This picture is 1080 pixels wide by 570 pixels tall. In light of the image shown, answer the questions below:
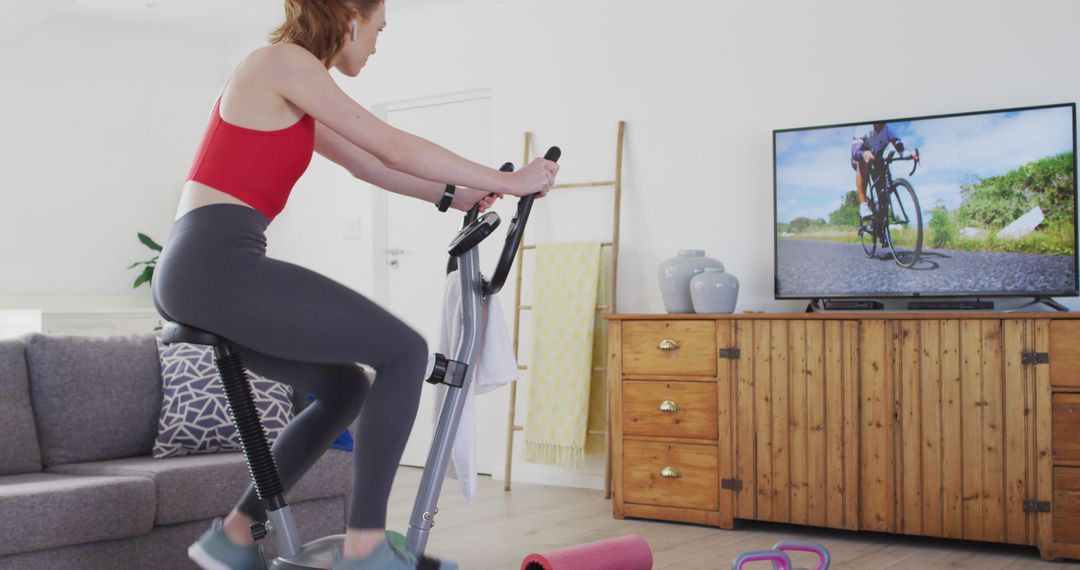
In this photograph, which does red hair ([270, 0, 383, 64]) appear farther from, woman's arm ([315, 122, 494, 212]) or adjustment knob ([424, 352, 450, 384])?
adjustment knob ([424, 352, 450, 384])

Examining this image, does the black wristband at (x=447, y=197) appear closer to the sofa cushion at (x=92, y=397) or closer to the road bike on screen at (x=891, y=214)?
the sofa cushion at (x=92, y=397)

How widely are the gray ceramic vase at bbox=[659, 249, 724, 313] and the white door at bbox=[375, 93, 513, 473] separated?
124cm

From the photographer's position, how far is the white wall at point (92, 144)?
5.64 m

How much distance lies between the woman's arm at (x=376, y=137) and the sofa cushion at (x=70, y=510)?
1.35 meters

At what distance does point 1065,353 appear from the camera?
344 centimetres

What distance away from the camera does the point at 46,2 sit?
475 cm

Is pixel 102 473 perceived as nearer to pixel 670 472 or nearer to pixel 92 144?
pixel 670 472

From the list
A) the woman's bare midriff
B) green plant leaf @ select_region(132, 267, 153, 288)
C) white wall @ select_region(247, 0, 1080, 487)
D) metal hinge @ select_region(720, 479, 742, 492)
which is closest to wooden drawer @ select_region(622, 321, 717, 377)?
metal hinge @ select_region(720, 479, 742, 492)

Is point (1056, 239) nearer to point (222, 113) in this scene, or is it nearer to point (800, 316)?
point (800, 316)

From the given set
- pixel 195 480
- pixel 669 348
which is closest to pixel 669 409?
pixel 669 348

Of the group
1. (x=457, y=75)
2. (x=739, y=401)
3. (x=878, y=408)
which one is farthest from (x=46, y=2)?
(x=878, y=408)

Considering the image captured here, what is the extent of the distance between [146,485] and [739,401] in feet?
7.06

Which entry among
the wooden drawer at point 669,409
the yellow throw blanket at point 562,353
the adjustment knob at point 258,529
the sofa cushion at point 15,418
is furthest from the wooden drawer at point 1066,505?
the sofa cushion at point 15,418

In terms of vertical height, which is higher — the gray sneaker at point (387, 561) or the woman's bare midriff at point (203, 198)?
the woman's bare midriff at point (203, 198)
